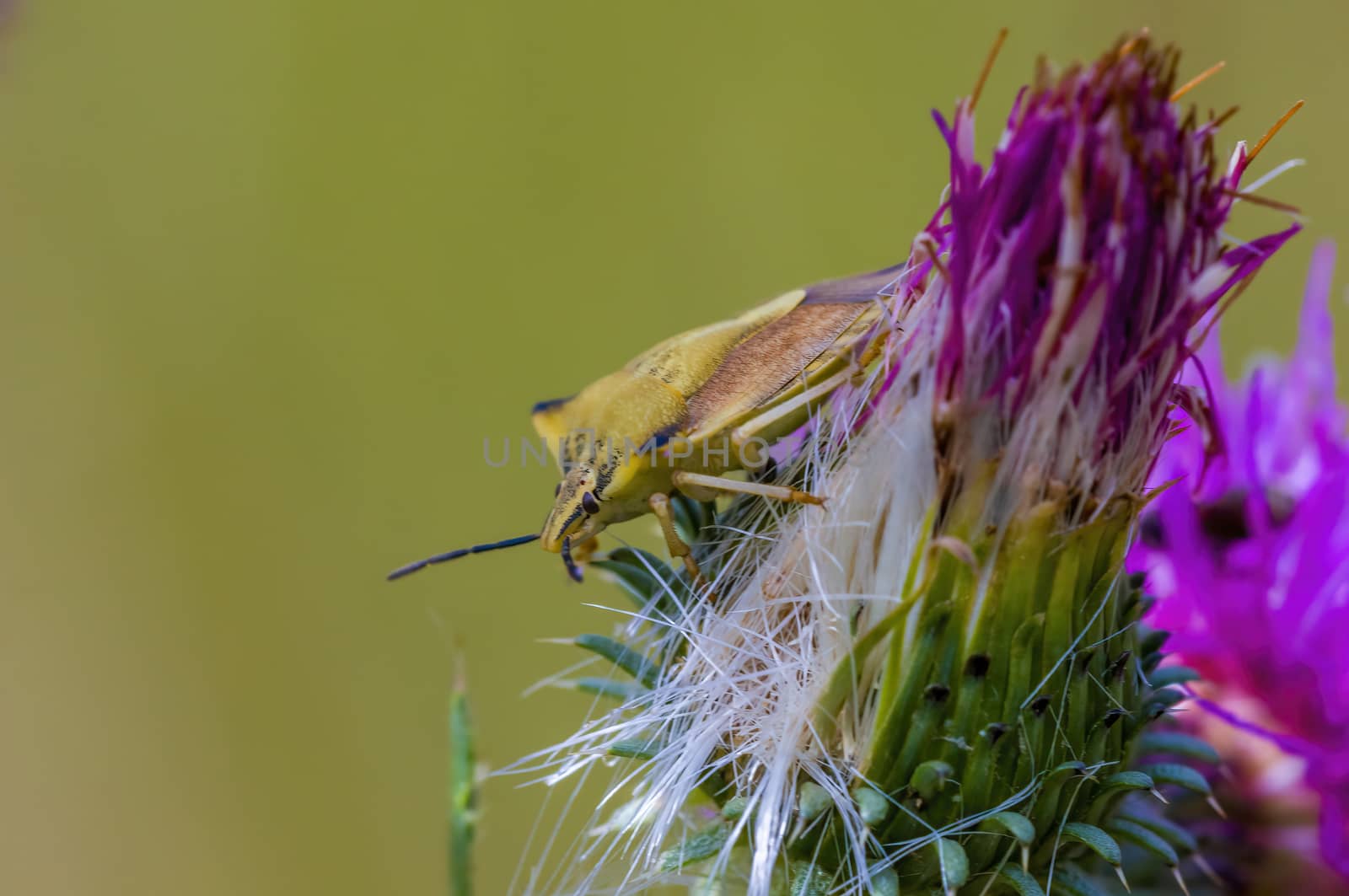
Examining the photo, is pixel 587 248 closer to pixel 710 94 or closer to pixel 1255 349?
pixel 710 94

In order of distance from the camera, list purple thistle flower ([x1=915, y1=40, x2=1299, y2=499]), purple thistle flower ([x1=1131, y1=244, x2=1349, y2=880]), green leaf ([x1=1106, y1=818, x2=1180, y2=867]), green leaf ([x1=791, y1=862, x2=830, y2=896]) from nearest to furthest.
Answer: purple thistle flower ([x1=915, y1=40, x2=1299, y2=499])
green leaf ([x1=791, y1=862, x2=830, y2=896])
green leaf ([x1=1106, y1=818, x2=1180, y2=867])
purple thistle flower ([x1=1131, y1=244, x2=1349, y2=880])

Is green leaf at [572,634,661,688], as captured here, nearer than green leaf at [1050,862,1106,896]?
No

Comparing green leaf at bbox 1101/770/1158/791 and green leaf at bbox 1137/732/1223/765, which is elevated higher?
green leaf at bbox 1101/770/1158/791

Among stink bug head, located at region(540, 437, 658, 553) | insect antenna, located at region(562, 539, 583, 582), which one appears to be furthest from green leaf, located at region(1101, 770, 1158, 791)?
insect antenna, located at region(562, 539, 583, 582)

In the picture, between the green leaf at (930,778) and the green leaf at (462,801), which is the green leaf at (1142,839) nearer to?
the green leaf at (930,778)

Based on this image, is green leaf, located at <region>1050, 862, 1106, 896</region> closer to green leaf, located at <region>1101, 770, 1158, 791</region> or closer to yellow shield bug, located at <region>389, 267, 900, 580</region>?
green leaf, located at <region>1101, 770, 1158, 791</region>

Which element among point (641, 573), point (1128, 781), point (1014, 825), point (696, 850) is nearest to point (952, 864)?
point (1014, 825)

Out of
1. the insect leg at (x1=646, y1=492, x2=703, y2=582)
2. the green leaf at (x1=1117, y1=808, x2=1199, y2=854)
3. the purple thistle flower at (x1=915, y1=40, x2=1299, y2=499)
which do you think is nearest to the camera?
the purple thistle flower at (x1=915, y1=40, x2=1299, y2=499)

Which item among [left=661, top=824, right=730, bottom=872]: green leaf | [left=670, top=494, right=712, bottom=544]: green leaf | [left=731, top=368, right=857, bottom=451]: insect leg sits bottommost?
[left=661, top=824, right=730, bottom=872]: green leaf

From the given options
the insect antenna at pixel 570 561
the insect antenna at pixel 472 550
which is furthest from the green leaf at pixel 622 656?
the insect antenna at pixel 472 550
